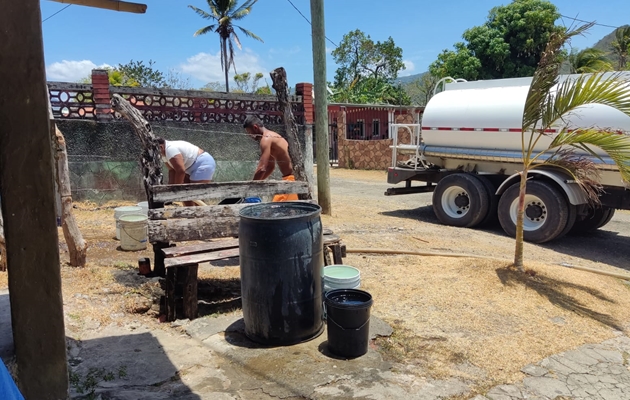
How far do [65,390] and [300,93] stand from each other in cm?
1014

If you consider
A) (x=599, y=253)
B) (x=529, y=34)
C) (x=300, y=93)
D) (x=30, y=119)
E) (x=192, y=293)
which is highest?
(x=529, y=34)

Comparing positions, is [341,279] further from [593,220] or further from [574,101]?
[593,220]

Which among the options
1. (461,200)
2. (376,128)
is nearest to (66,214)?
(461,200)

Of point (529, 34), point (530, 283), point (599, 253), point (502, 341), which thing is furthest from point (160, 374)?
point (529, 34)

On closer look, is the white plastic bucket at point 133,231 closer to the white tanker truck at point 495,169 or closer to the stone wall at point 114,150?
the stone wall at point 114,150

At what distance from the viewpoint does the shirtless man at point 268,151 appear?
693 cm

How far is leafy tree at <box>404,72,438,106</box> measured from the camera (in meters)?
31.9

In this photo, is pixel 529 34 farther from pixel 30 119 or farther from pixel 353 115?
pixel 30 119

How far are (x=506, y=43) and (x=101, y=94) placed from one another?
21257 millimetres

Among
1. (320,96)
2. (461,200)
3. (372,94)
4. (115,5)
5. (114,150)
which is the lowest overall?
(461,200)

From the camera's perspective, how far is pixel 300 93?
12039 mm

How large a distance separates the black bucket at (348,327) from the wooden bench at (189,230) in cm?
139

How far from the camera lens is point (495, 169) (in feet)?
30.0

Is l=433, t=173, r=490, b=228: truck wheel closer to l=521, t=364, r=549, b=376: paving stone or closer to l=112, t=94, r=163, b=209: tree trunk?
l=521, t=364, r=549, b=376: paving stone
